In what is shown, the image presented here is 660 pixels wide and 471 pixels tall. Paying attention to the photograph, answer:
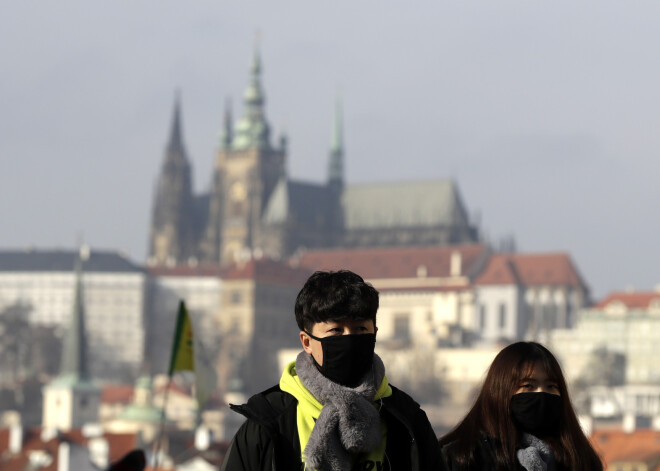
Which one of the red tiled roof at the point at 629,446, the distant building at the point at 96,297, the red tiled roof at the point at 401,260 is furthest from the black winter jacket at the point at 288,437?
the distant building at the point at 96,297

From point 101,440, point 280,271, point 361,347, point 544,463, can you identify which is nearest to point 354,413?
point 361,347

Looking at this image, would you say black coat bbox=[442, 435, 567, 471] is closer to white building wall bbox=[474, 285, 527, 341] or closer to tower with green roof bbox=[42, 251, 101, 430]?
tower with green roof bbox=[42, 251, 101, 430]

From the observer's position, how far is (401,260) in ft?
479

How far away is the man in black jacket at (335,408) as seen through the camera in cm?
559

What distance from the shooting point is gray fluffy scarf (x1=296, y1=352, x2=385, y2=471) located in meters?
5.55

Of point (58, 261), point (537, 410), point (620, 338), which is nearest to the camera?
point (537, 410)

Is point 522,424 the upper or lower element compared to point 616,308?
upper

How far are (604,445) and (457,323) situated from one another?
87234 mm

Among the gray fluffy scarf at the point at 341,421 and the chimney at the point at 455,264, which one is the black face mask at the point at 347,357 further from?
the chimney at the point at 455,264

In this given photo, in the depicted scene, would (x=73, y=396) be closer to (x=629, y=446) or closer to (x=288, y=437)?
(x=629, y=446)

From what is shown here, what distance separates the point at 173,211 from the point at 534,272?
2878 cm

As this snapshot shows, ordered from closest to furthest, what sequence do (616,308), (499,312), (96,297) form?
(616,308) < (499,312) < (96,297)

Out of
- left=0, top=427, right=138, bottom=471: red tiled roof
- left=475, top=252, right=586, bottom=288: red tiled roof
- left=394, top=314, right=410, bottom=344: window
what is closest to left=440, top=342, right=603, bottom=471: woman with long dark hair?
left=0, top=427, right=138, bottom=471: red tiled roof

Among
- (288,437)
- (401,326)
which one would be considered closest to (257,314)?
(401,326)
